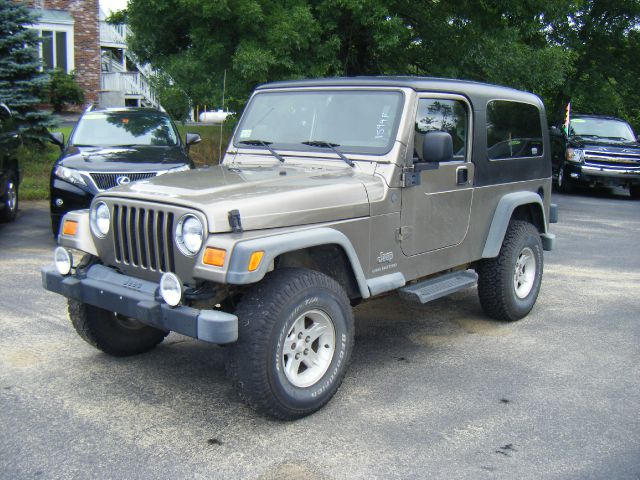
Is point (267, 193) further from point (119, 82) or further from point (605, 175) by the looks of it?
point (119, 82)

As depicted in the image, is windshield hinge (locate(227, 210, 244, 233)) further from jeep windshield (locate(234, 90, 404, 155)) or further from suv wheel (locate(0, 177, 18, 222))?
suv wheel (locate(0, 177, 18, 222))

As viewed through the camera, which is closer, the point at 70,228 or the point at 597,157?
the point at 70,228

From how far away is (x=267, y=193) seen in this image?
4.11 m

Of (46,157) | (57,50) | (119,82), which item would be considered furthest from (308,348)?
(119,82)

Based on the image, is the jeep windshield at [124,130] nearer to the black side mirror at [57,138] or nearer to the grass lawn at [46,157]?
the black side mirror at [57,138]

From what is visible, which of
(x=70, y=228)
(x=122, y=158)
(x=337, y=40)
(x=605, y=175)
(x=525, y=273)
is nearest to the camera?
(x=70, y=228)

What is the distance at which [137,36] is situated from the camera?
13.0 meters

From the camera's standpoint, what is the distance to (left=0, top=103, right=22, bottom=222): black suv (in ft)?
31.7

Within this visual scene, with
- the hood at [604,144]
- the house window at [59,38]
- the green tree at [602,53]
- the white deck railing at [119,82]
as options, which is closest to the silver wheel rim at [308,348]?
the hood at [604,144]

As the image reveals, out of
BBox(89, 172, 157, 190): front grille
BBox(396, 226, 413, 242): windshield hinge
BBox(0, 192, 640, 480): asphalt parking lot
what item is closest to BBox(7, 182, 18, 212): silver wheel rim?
BBox(89, 172, 157, 190): front grille

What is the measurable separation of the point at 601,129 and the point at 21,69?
43.0 feet

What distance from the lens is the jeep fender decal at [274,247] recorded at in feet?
12.0

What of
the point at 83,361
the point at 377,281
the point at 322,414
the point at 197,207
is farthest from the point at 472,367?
the point at 83,361

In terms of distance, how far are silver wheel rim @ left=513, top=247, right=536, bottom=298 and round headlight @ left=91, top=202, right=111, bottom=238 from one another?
11.4 ft
